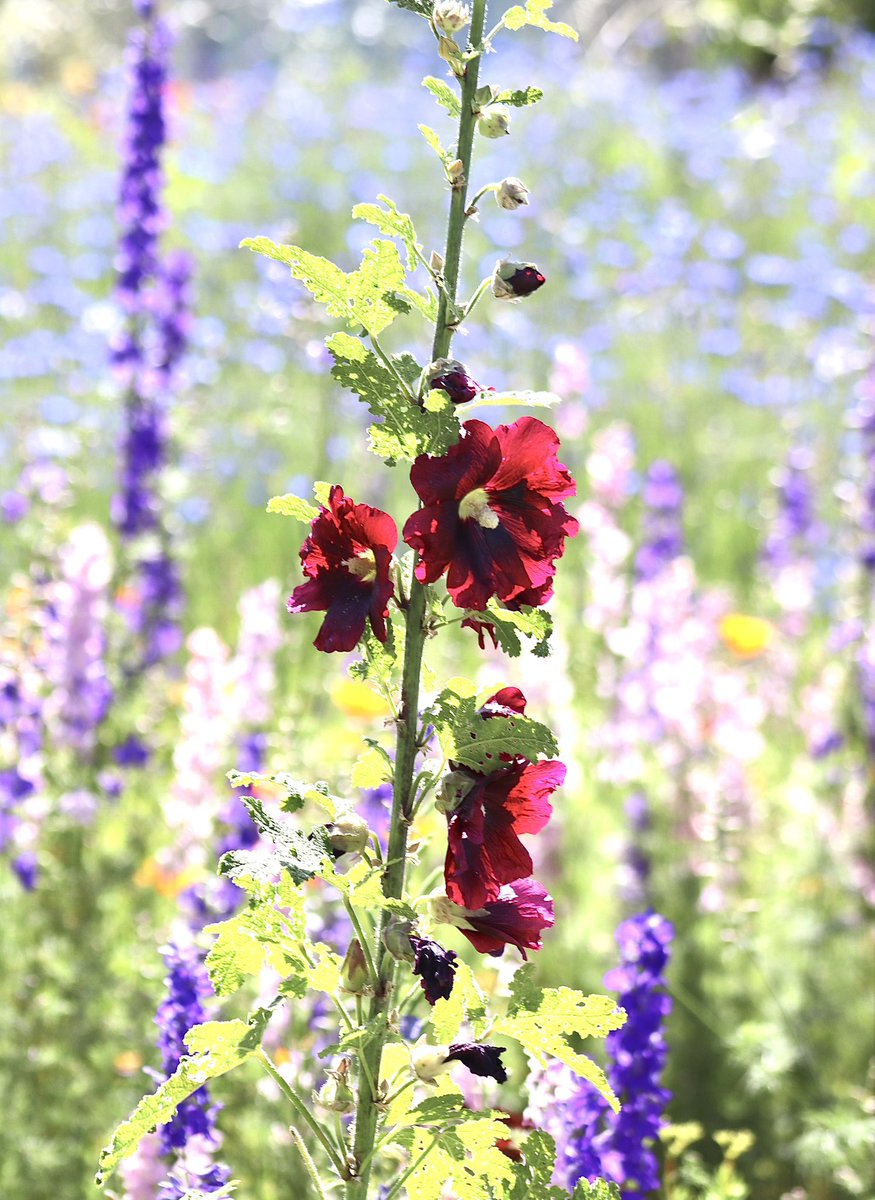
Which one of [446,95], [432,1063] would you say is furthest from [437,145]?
[432,1063]

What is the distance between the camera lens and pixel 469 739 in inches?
53.3

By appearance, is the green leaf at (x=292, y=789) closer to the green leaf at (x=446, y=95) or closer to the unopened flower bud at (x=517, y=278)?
the unopened flower bud at (x=517, y=278)

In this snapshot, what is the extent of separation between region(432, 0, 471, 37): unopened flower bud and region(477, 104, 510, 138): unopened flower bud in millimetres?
76

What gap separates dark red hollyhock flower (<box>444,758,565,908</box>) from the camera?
4.38 feet

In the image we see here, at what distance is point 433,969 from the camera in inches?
51.7

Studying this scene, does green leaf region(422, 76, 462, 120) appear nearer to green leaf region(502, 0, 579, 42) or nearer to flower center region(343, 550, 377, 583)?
green leaf region(502, 0, 579, 42)

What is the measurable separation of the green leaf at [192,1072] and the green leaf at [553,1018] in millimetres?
240

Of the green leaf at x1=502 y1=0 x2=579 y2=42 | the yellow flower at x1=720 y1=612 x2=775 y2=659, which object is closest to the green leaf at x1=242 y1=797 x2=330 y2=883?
the green leaf at x1=502 y1=0 x2=579 y2=42

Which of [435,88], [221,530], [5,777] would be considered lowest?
[5,777]

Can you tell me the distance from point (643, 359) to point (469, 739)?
261 inches

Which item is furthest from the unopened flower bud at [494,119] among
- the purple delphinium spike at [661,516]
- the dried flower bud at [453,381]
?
the purple delphinium spike at [661,516]

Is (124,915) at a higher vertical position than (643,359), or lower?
lower

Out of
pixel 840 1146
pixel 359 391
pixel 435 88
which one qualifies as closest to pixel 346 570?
pixel 359 391

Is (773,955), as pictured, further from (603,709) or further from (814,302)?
(814,302)
